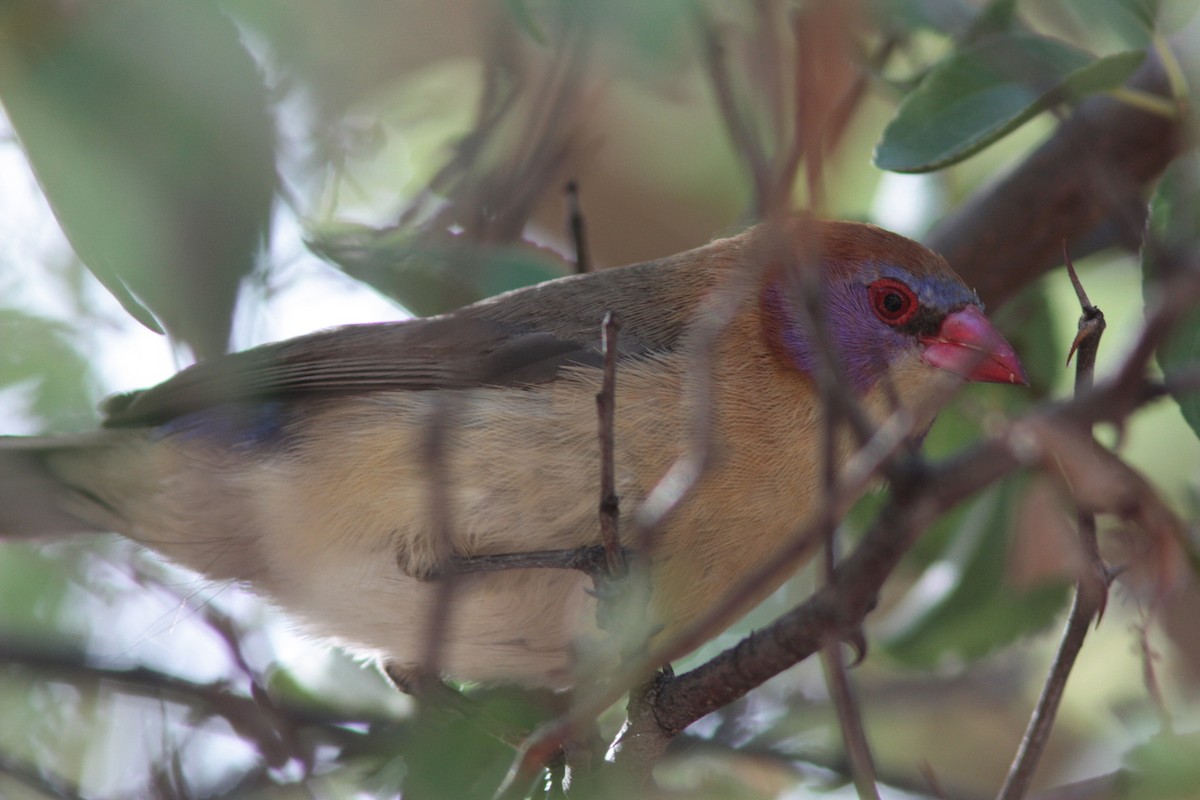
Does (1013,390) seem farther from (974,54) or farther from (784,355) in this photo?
(974,54)

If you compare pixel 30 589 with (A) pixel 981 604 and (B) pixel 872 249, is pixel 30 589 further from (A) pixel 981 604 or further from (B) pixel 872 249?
(A) pixel 981 604

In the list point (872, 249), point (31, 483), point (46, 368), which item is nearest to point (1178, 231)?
point (872, 249)

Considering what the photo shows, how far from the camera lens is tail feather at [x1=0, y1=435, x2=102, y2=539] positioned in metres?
3.60

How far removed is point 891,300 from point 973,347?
1.14ft

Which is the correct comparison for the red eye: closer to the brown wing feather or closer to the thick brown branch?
the brown wing feather

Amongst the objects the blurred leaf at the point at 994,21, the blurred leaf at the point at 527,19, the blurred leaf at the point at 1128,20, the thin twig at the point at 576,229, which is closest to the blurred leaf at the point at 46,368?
the blurred leaf at the point at 527,19

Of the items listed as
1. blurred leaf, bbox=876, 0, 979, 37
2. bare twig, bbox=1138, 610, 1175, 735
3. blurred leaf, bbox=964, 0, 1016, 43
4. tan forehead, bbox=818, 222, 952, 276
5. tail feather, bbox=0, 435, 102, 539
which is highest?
blurred leaf, bbox=876, 0, 979, 37

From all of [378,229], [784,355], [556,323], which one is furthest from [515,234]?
[784,355]

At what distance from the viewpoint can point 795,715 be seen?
13.3 ft

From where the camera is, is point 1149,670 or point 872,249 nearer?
point 1149,670

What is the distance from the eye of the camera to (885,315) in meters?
3.73

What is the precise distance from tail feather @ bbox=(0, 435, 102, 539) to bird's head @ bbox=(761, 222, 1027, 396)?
2106 mm

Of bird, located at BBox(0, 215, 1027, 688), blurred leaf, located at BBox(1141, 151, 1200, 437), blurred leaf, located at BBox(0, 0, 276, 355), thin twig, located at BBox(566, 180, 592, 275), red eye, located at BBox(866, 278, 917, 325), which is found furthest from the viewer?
thin twig, located at BBox(566, 180, 592, 275)

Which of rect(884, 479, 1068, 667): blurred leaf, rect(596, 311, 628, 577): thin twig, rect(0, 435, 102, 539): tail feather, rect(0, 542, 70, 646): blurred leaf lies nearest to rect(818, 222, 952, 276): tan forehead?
rect(884, 479, 1068, 667): blurred leaf
